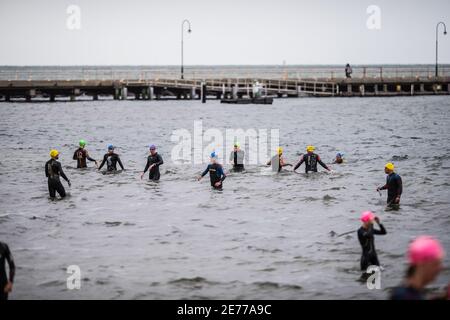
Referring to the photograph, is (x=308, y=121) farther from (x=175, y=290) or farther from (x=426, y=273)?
Result: (x=426, y=273)

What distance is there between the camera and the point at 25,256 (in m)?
15.3

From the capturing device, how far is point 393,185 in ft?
61.2

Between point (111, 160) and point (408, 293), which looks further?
point (111, 160)

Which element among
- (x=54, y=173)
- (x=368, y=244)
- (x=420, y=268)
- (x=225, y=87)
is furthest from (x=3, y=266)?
(x=225, y=87)

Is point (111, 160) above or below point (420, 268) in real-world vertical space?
below

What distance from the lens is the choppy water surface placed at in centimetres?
1320

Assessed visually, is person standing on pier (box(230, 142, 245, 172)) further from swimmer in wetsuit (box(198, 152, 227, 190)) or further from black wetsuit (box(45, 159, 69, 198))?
black wetsuit (box(45, 159, 69, 198))

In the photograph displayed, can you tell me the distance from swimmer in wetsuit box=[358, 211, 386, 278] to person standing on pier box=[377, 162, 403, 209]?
4.91m

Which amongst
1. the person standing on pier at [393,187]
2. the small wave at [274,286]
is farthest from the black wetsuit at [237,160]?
the small wave at [274,286]

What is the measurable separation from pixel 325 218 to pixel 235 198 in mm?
3942

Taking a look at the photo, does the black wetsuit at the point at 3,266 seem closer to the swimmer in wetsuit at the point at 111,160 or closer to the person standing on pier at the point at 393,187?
the person standing on pier at the point at 393,187

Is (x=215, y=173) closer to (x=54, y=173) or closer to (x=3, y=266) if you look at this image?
(x=54, y=173)

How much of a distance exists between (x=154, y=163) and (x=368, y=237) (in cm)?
1281

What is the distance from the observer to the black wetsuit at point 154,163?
23.4 meters
